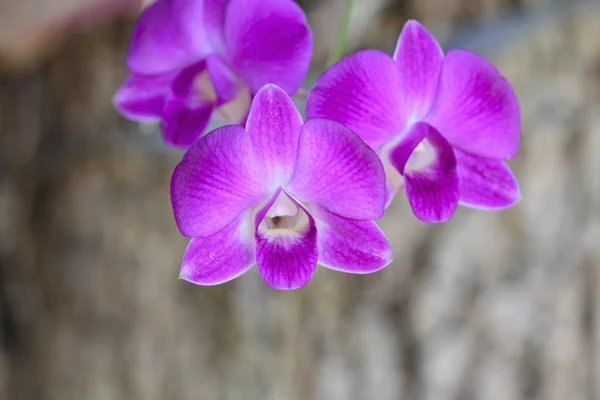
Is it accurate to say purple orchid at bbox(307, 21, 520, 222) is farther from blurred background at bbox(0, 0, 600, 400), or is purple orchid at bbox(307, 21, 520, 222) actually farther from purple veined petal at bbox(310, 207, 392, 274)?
blurred background at bbox(0, 0, 600, 400)

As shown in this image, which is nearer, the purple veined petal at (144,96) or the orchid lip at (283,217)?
the orchid lip at (283,217)

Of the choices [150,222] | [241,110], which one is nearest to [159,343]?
[150,222]

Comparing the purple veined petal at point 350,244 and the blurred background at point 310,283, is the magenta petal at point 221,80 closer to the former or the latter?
the purple veined petal at point 350,244

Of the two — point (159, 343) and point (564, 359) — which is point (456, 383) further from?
point (159, 343)

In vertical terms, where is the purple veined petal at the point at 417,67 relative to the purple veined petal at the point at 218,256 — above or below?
above

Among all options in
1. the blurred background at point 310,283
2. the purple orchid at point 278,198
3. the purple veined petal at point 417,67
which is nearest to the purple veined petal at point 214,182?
the purple orchid at point 278,198

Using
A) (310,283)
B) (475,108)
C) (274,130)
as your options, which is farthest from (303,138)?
(310,283)

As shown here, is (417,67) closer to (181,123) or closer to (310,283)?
(181,123)
